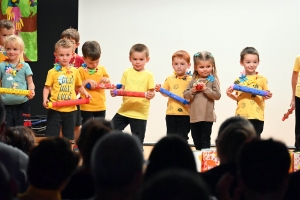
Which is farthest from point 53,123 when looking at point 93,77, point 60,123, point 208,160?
point 208,160

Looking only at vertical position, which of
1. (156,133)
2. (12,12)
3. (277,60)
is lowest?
(156,133)

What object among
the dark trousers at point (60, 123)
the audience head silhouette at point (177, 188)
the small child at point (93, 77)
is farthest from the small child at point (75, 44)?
the audience head silhouette at point (177, 188)

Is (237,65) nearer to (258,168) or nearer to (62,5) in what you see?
(62,5)

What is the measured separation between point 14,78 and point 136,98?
1396 millimetres

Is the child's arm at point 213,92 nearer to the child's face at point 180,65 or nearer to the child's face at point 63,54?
the child's face at point 180,65

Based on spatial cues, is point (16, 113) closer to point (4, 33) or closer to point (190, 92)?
point (4, 33)

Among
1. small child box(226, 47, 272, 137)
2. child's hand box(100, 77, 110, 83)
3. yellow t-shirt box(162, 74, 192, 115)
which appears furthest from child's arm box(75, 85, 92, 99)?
small child box(226, 47, 272, 137)

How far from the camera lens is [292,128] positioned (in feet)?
24.8

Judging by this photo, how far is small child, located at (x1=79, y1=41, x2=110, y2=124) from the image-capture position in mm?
6211

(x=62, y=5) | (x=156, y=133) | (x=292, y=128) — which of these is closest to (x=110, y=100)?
(x=156, y=133)

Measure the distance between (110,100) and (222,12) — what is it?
2.11 metres

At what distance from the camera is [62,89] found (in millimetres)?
5922

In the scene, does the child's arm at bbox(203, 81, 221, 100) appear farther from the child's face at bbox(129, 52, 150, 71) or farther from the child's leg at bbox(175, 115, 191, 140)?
the child's face at bbox(129, 52, 150, 71)

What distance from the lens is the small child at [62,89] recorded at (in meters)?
5.90
